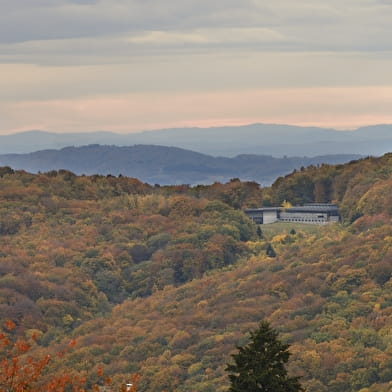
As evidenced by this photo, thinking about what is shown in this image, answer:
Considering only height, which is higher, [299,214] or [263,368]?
[299,214]

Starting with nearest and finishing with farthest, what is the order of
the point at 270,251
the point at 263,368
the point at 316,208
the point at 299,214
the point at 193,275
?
the point at 263,368, the point at 193,275, the point at 270,251, the point at 316,208, the point at 299,214

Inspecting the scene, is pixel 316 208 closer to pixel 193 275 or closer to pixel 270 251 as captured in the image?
pixel 270 251

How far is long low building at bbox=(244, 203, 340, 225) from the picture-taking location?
427 feet

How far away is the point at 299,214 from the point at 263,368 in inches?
3889

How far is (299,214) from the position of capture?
436 feet

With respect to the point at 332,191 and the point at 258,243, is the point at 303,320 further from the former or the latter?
the point at 332,191

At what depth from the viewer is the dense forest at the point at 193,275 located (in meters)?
84.0

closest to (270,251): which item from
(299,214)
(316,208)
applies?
(316,208)

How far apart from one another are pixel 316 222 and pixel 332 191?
7.57 metres

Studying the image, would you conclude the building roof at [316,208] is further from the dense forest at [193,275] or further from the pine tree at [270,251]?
the pine tree at [270,251]

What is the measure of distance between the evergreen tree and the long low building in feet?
310

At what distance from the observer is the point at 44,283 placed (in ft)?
367

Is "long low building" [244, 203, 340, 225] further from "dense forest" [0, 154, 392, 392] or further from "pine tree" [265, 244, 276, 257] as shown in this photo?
"pine tree" [265, 244, 276, 257]

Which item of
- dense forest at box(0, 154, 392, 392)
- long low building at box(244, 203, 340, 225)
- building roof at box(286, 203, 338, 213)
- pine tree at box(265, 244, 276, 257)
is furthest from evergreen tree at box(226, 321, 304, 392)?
building roof at box(286, 203, 338, 213)
